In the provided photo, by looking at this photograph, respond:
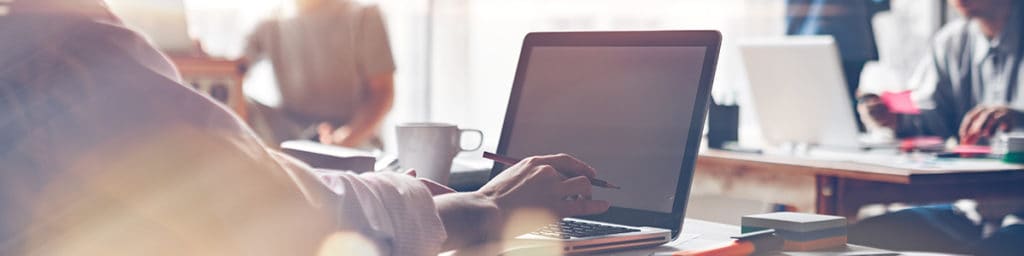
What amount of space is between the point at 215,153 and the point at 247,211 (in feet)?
0.16

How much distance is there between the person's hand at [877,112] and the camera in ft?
9.61

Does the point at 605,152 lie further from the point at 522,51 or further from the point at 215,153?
the point at 215,153

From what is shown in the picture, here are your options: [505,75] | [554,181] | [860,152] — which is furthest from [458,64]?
[554,181]

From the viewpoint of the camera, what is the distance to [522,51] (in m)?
1.46

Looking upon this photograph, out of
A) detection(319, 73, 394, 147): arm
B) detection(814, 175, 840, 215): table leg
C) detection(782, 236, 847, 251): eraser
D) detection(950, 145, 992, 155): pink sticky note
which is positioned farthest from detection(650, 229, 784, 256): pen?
detection(319, 73, 394, 147): arm

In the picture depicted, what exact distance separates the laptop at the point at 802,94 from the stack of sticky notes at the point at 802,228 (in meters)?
1.49

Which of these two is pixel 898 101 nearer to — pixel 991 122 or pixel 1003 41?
pixel 991 122

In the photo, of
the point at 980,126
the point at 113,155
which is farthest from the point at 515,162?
the point at 980,126

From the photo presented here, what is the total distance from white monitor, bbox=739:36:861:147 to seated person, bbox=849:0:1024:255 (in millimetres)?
244

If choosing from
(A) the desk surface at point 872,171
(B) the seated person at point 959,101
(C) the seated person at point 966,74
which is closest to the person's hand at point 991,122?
(B) the seated person at point 959,101

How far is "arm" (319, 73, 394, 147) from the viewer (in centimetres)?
348

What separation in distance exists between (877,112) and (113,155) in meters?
2.43

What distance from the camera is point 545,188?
110cm

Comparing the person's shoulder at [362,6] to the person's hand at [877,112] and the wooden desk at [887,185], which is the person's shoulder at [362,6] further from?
the wooden desk at [887,185]
